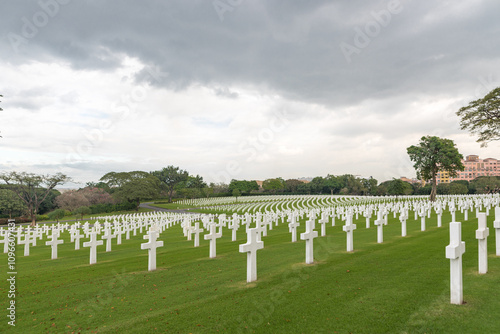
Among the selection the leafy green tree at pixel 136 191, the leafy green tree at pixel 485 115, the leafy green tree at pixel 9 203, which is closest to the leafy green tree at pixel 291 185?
the leafy green tree at pixel 136 191

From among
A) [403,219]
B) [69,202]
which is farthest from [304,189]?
[403,219]

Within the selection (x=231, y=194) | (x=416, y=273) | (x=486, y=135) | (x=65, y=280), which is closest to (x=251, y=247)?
(x=416, y=273)

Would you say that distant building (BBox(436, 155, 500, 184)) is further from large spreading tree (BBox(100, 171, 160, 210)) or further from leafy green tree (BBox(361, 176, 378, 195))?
large spreading tree (BBox(100, 171, 160, 210))

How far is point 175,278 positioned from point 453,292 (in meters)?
5.20

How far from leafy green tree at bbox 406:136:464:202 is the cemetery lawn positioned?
39788mm

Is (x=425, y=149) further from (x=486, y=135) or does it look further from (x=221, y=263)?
(x=221, y=263)

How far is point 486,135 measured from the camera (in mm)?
18656

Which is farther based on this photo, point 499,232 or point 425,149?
point 425,149

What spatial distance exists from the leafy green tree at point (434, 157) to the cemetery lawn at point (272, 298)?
39.8 metres

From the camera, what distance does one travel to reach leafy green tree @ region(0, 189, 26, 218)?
46.1 metres

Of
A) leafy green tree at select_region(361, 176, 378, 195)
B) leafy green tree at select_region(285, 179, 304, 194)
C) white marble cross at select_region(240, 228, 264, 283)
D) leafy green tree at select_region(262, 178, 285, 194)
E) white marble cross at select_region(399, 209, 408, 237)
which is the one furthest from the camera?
leafy green tree at select_region(262, 178, 285, 194)

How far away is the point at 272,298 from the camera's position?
504 centimetres

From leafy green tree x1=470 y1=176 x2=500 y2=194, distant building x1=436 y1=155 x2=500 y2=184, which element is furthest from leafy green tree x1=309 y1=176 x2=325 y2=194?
distant building x1=436 y1=155 x2=500 y2=184

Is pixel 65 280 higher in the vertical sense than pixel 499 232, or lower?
lower
